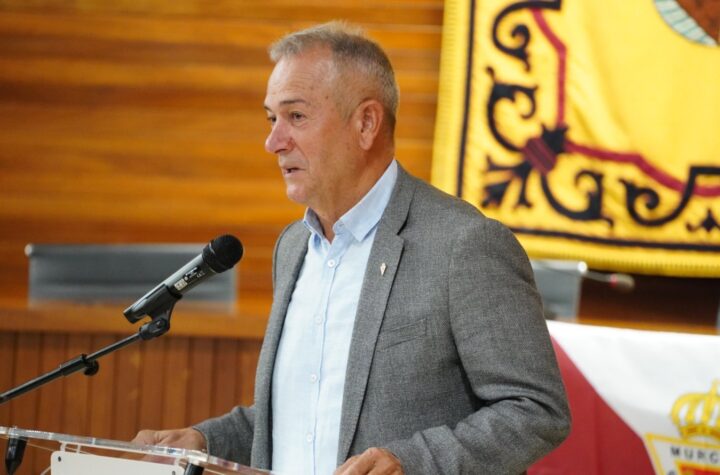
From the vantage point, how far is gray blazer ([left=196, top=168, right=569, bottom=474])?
5.26ft

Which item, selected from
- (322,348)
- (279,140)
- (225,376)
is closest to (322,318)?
(322,348)

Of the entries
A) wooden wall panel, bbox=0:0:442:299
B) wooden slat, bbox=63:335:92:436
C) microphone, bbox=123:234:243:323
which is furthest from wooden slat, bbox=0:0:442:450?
microphone, bbox=123:234:243:323

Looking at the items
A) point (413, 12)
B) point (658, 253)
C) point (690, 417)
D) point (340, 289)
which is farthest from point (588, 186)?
point (340, 289)

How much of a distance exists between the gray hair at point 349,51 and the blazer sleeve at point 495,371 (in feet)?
1.08

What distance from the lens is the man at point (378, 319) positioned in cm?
162

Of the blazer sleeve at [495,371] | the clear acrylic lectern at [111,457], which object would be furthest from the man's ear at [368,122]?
the clear acrylic lectern at [111,457]

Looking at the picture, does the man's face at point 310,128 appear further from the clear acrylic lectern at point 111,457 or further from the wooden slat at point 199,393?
the wooden slat at point 199,393

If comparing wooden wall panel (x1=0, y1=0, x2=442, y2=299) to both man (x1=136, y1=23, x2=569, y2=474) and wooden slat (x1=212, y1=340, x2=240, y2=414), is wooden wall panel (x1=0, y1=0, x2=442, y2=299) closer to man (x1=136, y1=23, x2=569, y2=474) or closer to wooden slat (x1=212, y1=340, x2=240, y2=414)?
wooden slat (x1=212, y1=340, x2=240, y2=414)

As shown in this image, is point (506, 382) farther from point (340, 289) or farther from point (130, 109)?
point (130, 109)

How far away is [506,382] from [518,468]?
139 millimetres

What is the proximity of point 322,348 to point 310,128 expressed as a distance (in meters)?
0.38

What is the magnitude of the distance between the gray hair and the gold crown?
93 cm

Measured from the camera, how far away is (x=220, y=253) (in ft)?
5.42

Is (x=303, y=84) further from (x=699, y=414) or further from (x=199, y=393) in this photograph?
(x=199, y=393)
